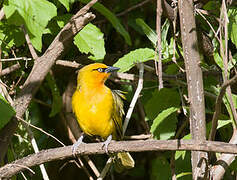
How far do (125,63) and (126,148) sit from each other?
0.91m

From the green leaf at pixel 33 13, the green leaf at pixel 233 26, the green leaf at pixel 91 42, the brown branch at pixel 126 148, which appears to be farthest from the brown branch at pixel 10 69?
the green leaf at pixel 233 26

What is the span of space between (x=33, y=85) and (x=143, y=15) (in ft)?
7.94

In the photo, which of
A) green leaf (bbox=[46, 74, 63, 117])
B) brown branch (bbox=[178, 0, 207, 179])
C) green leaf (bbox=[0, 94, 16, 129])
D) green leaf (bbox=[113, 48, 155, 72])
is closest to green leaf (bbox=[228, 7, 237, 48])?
brown branch (bbox=[178, 0, 207, 179])

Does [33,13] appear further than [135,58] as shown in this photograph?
No

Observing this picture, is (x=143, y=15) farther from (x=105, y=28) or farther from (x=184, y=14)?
(x=184, y=14)

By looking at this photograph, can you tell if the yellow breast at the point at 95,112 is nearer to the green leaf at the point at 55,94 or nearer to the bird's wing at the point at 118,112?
the bird's wing at the point at 118,112

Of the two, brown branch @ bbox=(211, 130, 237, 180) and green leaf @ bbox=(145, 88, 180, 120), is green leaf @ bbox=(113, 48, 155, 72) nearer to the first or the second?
green leaf @ bbox=(145, 88, 180, 120)

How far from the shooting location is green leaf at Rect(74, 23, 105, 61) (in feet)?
10.6

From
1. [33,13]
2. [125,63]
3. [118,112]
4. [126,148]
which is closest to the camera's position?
[126,148]

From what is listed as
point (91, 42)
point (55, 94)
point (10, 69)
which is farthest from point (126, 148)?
point (55, 94)

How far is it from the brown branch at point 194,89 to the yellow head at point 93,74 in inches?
53.9

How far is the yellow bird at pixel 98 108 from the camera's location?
408cm

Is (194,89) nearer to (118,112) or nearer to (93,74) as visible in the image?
(118,112)

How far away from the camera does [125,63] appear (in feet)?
10.6
